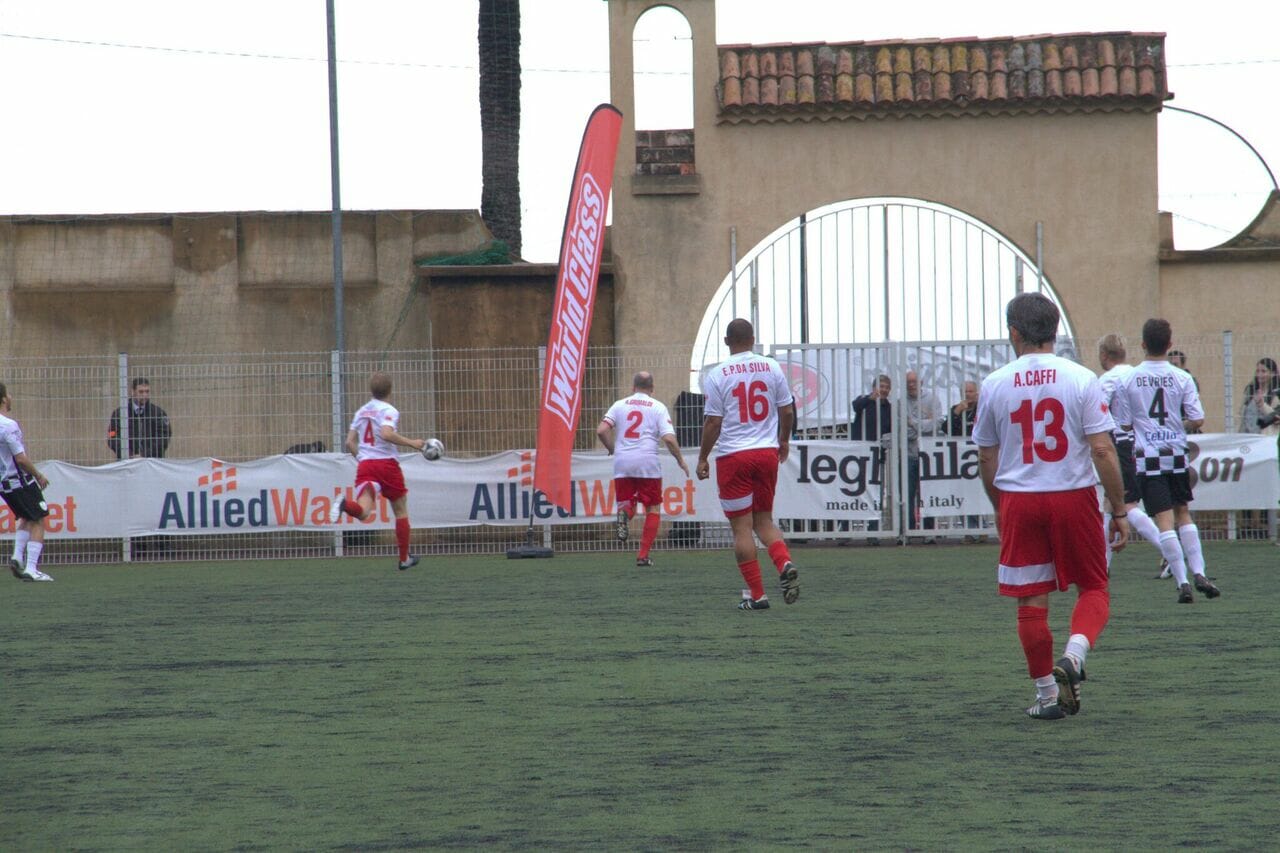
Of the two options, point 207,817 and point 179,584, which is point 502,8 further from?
point 207,817

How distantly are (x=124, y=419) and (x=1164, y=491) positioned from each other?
12.0 meters

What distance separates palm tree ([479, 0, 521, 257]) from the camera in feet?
75.7

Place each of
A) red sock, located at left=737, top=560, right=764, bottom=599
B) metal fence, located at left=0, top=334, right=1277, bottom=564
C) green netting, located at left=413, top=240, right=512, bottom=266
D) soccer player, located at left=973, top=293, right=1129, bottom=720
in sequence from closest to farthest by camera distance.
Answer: soccer player, located at left=973, top=293, right=1129, bottom=720
red sock, located at left=737, top=560, right=764, bottom=599
metal fence, located at left=0, top=334, right=1277, bottom=564
green netting, located at left=413, top=240, right=512, bottom=266

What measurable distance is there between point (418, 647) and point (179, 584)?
6733 mm

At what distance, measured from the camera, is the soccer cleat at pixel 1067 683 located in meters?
6.07

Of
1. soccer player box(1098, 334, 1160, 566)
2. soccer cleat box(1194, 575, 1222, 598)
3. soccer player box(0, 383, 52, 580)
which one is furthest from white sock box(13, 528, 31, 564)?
soccer cleat box(1194, 575, 1222, 598)

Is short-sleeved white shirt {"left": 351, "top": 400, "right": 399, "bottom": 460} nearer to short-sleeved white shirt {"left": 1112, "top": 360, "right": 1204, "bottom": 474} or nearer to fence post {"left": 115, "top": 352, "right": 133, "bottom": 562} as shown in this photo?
fence post {"left": 115, "top": 352, "right": 133, "bottom": 562}

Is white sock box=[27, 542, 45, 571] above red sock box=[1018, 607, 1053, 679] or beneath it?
beneath

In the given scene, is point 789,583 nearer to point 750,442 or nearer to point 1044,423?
point 750,442

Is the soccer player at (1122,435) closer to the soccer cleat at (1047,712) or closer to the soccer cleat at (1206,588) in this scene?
the soccer cleat at (1206,588)

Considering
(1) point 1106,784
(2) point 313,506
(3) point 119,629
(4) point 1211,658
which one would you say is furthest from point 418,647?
(2) point 313,506

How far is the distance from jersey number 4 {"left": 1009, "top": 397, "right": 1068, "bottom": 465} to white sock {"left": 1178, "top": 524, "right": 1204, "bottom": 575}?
5.28m

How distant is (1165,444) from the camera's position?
446 inches

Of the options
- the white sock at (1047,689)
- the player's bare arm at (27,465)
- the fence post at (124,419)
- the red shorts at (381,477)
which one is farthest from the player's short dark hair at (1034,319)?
the fence post at (124,419)
